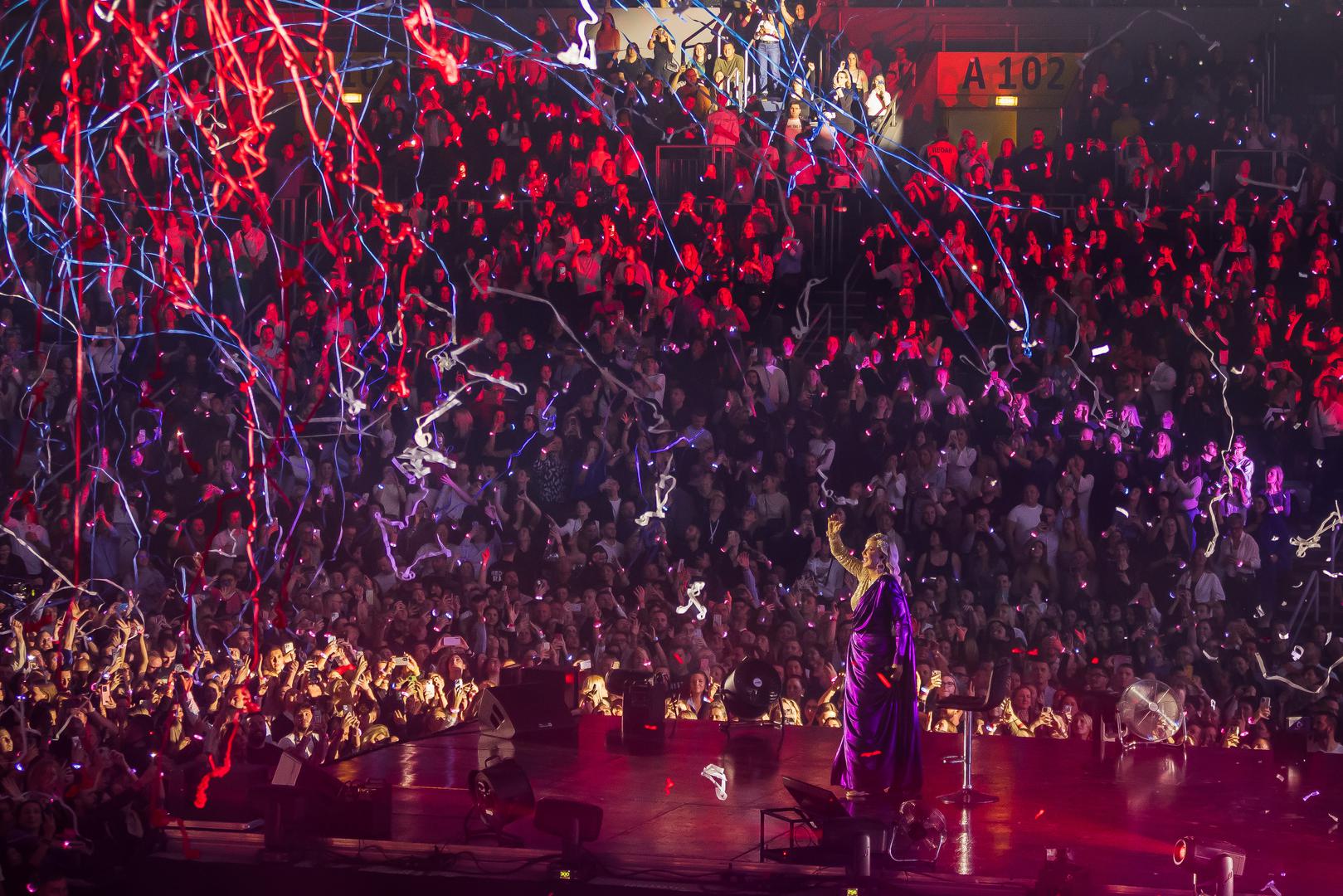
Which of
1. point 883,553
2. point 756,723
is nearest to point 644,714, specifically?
point 756,723

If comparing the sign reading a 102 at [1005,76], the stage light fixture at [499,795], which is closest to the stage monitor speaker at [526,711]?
the stage light fixture at [499,795]

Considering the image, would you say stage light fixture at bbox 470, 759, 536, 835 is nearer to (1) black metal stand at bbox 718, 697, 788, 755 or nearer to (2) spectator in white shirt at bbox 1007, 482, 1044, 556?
(1) black metal stand at bbox 718, 697, 788, 755

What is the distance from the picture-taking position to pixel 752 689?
9828 millimetres

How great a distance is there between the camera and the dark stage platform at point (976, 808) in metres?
7.11

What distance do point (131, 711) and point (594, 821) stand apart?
3251 mm

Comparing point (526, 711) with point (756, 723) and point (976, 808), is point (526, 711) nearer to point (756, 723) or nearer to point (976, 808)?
point (756, 723)

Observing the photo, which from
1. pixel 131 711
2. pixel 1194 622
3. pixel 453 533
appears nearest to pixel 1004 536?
pixel 1194 622

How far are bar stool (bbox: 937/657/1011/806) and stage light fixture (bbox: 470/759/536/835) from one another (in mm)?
2187

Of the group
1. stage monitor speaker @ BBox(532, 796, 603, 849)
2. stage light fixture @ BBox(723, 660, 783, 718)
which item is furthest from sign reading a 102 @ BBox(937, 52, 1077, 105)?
stage monitor speaker @ BBox(532, 796, 603, 849)

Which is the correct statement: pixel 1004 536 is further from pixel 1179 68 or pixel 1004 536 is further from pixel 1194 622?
pixel 1179 68

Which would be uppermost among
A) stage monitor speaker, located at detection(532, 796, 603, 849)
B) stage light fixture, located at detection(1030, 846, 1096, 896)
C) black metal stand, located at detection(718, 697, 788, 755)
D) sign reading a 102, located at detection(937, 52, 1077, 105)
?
sign reading a 102, located at detection(937, 52, 1077, 105)

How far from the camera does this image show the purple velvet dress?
8094mm

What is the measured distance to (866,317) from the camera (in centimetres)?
1377

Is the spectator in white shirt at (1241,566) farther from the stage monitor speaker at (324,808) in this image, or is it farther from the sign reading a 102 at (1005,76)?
the sign reading a 102 at (1005,76)
